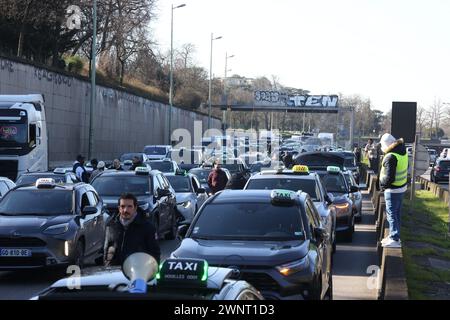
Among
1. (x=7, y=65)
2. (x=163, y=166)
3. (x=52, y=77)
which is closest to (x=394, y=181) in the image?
(x=163, y=166)

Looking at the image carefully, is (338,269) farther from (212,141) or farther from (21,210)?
(212,141)

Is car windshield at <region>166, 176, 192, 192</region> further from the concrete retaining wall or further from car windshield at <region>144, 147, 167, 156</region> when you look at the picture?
car windshield at <region>144, 147, 167, 156</region>

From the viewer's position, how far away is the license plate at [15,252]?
1234 centimetres

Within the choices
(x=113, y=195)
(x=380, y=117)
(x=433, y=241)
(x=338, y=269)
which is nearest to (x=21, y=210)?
(x=113, y=195)

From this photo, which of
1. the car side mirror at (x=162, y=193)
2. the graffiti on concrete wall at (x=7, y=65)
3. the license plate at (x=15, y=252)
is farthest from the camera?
the graffiti on concrete wall at (x=7, y=65)

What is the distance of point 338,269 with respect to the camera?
563 inches

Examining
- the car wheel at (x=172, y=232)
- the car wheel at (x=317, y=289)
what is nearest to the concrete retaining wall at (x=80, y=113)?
the car wheel at (x=172, y=232)

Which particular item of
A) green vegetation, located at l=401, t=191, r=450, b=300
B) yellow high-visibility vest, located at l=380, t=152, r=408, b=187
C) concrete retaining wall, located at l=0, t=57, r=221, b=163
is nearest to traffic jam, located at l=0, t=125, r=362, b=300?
yellow high-visibility vest, located at l=380, t=152, r=408, b=187

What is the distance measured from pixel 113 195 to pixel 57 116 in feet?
87.7

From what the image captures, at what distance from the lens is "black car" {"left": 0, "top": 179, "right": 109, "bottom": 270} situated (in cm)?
1239

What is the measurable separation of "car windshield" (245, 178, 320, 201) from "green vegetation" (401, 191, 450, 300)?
212cm

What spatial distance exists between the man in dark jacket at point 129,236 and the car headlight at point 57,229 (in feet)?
15.4

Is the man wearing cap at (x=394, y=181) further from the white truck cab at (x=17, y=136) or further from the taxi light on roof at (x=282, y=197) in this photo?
the white truck cab at (x=17, y=136)
